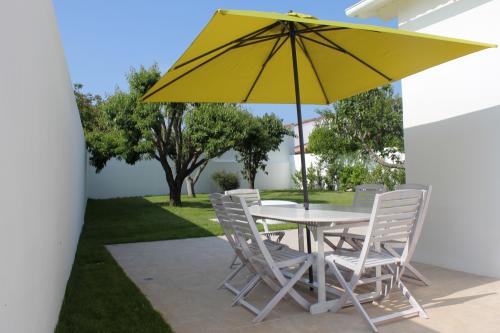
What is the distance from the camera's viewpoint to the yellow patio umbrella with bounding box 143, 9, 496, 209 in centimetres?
381

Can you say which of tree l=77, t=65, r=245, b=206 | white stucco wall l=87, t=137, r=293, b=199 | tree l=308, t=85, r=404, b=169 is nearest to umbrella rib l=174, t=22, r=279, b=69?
tree l=308, t=85, r=404, b=169

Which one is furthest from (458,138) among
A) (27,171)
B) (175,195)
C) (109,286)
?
(175,195)

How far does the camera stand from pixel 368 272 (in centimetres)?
488

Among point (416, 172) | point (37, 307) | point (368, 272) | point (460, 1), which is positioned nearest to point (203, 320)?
point (37, 307)

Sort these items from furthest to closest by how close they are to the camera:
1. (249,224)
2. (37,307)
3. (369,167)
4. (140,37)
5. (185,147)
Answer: (369,167) < (185,147) < (140,37) < (249,224) < (37,307)

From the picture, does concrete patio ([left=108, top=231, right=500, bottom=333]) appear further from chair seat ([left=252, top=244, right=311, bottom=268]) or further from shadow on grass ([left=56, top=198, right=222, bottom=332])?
chair seat ([left=252, top=244, right=311, bottom=268])

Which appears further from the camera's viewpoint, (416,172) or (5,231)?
(416,172)

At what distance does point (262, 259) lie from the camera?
3.82 m

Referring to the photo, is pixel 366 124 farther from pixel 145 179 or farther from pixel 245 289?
pixel 145 179

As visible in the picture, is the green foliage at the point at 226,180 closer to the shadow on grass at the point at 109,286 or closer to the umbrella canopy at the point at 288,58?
the shadow on grass at the point at 109,286

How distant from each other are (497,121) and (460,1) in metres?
1.54

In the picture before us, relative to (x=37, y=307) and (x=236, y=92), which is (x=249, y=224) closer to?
(x=37, y=307)

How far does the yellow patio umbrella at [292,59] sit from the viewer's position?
12.5ft

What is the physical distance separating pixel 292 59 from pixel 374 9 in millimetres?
1807
